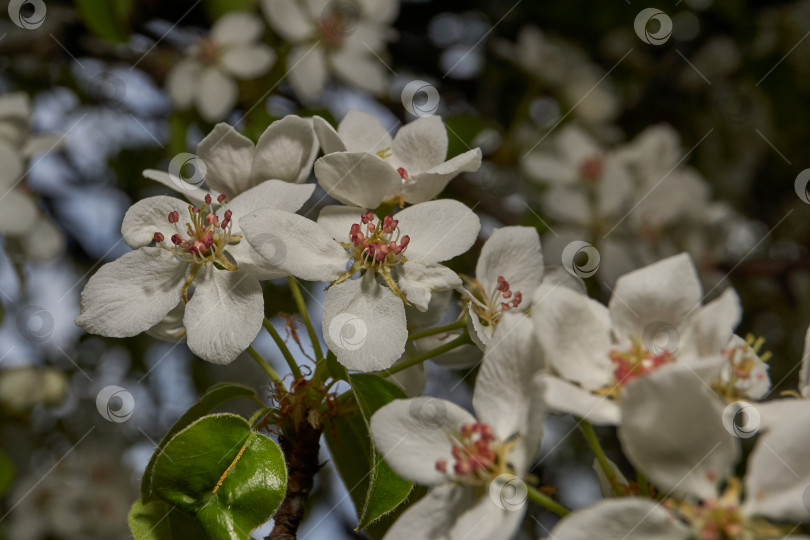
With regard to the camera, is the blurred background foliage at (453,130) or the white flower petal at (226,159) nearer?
the white flower petal at (226,159)

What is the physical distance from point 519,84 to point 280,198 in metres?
1.98

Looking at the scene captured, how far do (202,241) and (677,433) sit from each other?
533 millimetres

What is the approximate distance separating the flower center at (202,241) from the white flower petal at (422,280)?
0.19m

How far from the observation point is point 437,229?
88cm

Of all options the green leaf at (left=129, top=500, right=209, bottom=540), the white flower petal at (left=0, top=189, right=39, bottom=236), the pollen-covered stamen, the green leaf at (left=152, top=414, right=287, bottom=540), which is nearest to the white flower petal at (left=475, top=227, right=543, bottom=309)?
the pollen-covered stamen

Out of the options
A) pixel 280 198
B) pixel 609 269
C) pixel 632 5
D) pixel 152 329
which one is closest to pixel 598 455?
pixel 280 198

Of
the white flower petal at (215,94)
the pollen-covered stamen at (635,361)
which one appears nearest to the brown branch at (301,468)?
the pollen-covered stamen at (635,361)

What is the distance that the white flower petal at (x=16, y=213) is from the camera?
A: 150 cm

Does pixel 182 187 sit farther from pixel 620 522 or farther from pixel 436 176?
pixel 620 522

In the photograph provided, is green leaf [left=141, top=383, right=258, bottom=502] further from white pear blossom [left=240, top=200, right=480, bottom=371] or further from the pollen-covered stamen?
the pollen-covered stamen

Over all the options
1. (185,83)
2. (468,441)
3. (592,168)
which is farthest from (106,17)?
(468,441)

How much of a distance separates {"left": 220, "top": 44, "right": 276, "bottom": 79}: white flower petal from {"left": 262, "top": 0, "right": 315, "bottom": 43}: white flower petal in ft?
0.40

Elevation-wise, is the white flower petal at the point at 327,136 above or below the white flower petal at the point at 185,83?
above

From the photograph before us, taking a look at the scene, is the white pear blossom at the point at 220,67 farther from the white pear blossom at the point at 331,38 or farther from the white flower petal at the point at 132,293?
the white flower petal at the point at 132,293
